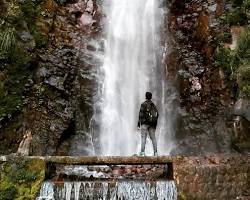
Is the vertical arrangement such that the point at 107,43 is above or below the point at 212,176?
above

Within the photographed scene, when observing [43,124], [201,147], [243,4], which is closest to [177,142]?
[201,147]

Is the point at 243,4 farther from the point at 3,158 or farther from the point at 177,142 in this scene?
the point at 3,158

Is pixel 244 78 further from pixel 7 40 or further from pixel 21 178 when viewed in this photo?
pixel 7 40

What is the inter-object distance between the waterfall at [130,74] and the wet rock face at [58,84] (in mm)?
652

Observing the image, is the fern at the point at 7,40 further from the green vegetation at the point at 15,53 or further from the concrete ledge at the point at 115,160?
the concrete ledge at the point at 115,160

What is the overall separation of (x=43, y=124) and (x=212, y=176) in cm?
674

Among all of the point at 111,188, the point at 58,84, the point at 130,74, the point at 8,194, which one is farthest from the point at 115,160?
the point at 130,74

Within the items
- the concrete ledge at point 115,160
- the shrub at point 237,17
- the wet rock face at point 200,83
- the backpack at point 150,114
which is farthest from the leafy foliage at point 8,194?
the shrub at point 237,17

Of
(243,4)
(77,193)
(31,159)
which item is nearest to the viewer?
(77,193)

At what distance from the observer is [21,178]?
31.3ft

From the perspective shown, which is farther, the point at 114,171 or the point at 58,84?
the point at 58,84

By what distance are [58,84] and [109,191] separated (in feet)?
23.6

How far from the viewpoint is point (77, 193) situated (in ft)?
29.5

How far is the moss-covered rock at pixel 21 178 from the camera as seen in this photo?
30.7 ft
